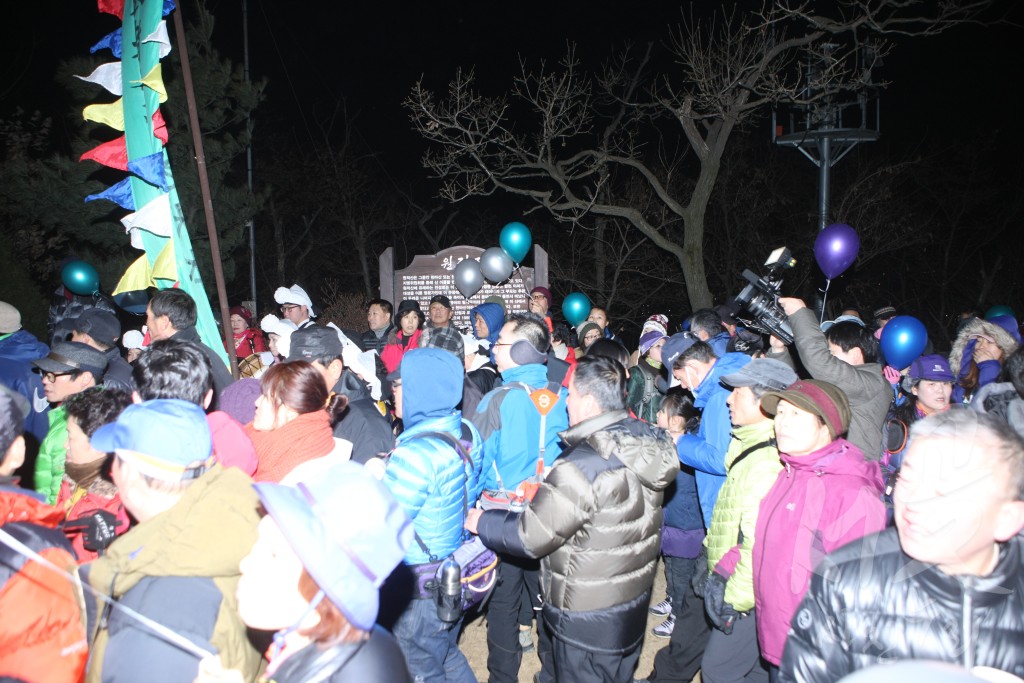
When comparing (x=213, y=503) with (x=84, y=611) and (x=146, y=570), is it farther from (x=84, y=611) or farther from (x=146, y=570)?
(x=84, y=611)

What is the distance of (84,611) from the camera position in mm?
2020

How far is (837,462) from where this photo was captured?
8.71ft

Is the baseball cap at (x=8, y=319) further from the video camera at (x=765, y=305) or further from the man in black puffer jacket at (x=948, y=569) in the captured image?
the man in black puffer jacket at (x=948, y=569)

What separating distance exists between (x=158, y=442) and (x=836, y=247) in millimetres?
7310

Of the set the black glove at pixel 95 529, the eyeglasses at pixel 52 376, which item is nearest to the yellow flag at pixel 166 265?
the eyeglasses at pixel 52 376

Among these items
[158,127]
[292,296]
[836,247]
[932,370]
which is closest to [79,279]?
[292,296]

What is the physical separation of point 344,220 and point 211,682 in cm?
2657

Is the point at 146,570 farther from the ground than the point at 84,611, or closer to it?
farther from the ground

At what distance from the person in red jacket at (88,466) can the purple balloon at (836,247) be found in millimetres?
7063

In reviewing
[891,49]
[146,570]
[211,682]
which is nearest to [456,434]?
[146,570]

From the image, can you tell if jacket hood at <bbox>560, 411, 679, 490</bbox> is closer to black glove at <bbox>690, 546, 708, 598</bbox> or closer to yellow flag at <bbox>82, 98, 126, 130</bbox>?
black glove at <bbox>690, 546, 708, 598</bbox>

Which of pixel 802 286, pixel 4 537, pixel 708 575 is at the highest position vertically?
pixel 4 537

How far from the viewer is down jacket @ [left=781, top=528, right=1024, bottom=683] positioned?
1.70m

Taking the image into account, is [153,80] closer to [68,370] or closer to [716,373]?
[68,370]
